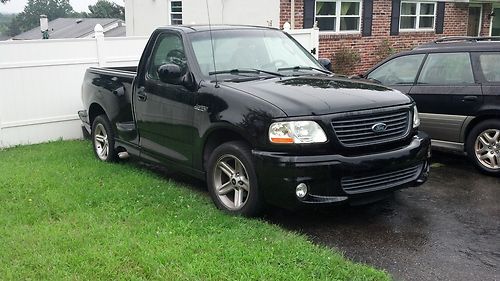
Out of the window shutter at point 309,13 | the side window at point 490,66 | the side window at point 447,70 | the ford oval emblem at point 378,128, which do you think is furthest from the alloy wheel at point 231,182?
the window shutter at point 309,13

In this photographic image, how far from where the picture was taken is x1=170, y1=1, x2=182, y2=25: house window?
1926 centimetres

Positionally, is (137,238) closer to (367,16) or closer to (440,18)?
(367,16)

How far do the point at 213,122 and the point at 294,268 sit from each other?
1.78 meters

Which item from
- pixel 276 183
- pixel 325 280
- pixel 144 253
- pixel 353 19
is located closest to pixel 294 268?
pixel 325 280

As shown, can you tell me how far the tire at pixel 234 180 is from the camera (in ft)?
15.8

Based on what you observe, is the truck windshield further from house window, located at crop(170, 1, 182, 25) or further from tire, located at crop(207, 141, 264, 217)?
house window, located at crop(170, 1, 182, 25)

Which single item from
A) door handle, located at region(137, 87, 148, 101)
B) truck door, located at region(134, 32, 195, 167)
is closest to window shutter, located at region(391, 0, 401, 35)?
truck door, located at region(134, 32, 195, 167)

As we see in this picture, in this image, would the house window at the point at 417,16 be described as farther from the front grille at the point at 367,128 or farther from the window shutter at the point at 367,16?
the front grille at the point at 367,128

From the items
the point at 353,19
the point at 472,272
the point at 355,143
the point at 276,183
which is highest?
the point at 353,19

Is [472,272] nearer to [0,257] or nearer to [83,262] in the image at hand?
[83,262]

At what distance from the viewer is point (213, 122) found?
5137 mm

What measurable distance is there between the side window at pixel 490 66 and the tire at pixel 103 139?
15.7ft

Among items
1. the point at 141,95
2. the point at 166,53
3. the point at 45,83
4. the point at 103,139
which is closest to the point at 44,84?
the point at 45,83

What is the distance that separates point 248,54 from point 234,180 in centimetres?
158
